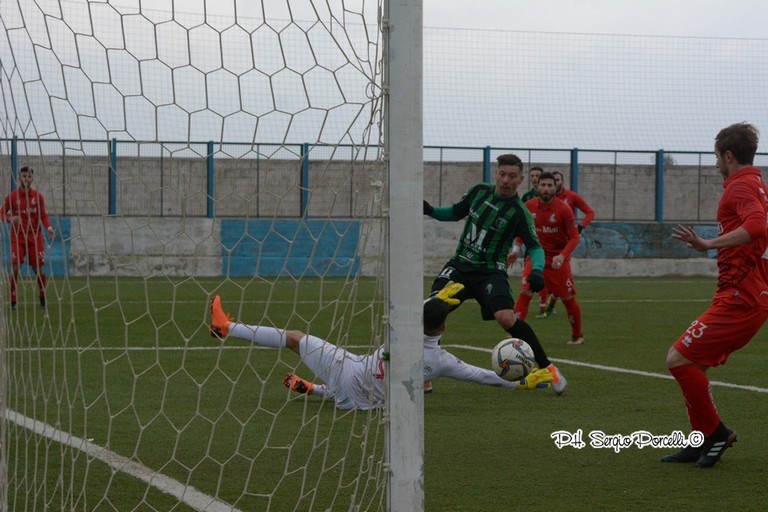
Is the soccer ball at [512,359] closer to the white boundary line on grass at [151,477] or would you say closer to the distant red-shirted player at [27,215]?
the white boundary line on grass at [151,477]

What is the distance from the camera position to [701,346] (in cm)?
539

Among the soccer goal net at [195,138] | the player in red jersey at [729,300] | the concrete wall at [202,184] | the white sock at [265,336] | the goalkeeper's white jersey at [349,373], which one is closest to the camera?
the soccer goal net at [195,138]

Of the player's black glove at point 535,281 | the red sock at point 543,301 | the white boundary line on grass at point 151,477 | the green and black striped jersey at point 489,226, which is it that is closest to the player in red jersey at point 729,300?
the player's black glove at point 535,281

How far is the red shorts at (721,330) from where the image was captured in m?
5.34

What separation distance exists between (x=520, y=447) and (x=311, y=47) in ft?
8.98

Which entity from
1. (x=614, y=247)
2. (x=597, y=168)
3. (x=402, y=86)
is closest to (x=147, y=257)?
(x=402, y=86)

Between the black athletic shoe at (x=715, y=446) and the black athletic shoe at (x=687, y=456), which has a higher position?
the black athletic shoe at (x=715, y=446)

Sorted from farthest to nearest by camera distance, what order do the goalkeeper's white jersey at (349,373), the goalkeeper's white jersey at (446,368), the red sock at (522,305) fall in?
the red sock at (522,305), the goalkeeper's white jersey at (446,368), the goalkeeper's white jersey at (349,373)

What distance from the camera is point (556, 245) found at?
12.2m

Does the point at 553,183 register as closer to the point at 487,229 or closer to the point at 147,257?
the point at 487,229

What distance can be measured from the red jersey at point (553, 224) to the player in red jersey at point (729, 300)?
6.29m

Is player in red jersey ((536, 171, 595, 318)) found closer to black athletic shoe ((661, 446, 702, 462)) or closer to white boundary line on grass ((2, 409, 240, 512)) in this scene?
black athletic shoe ((661, 446, 702, 462))

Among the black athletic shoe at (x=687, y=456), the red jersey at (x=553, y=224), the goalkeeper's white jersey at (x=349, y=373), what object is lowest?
the black athletic shoe at (x=687, y=456)

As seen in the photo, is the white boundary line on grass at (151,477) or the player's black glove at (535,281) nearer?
the white boundary line on grass at (151,477)
